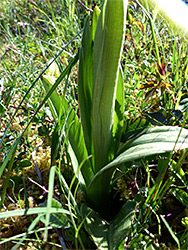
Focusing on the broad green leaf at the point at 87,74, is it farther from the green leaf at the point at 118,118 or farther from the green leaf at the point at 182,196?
the green leaf at the point at 182,196

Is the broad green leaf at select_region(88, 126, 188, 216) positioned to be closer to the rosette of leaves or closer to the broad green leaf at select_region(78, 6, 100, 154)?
the rosette of leaves

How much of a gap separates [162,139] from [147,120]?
0.80 feet

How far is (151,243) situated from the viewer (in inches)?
23.1

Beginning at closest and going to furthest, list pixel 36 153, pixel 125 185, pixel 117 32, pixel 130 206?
pixel 117 32 < pixel 130 206 < pixel 125 185 < pixel 36 153

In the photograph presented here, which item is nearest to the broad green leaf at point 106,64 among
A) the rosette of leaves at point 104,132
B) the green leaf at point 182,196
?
the rosette of leaves at point 104,132

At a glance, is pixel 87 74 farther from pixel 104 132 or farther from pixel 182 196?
pixel 182 196

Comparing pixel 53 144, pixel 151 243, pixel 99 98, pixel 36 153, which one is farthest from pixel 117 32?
pixel 36 153

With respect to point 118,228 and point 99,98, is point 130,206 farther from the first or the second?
point 99,98

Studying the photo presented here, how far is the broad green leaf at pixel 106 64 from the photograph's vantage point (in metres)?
0.53

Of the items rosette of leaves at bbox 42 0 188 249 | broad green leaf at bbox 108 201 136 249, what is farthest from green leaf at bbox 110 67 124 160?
broad green leaf at bbox 108 201 136 249

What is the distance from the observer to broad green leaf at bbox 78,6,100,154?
Answer: 65 cm

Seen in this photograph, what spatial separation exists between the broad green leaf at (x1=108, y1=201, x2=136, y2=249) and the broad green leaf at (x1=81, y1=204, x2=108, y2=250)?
0.04 ft

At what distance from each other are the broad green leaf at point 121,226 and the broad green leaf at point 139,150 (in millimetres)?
87

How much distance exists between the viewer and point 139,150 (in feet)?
1.91
